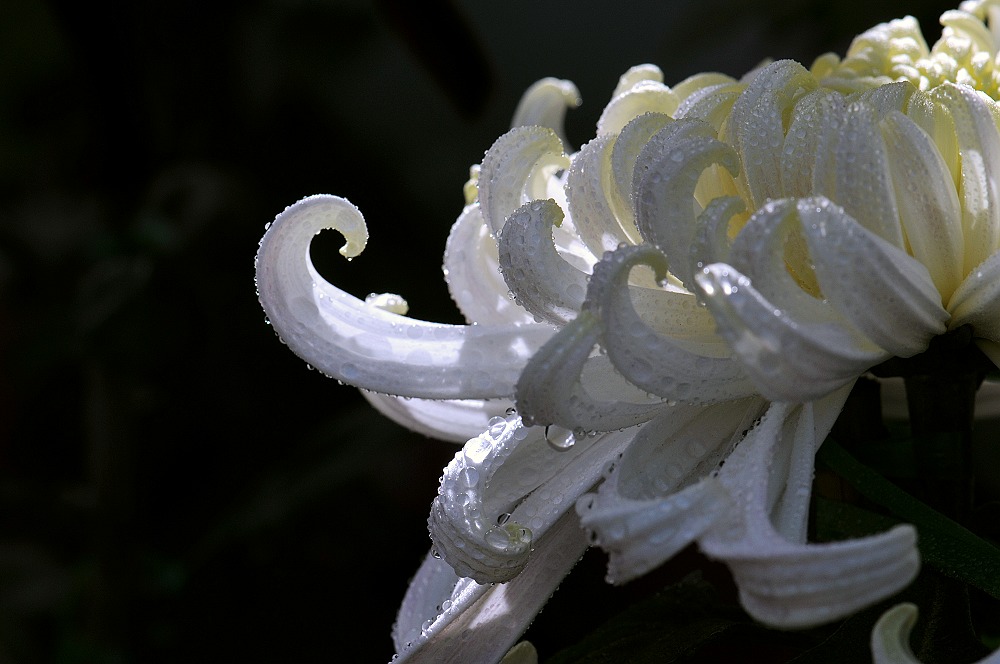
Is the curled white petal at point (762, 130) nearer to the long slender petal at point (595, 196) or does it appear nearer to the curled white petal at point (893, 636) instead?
the long slender petal at point (595, 196)

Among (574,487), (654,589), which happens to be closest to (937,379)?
(574,487)

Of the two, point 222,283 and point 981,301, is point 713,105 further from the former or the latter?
point 222,283

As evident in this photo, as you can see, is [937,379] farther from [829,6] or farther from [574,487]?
[829,6]

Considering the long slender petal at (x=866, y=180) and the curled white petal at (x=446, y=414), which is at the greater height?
the long slender petal at (x=866, y=180)

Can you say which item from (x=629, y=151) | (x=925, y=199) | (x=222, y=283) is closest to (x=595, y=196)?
(x=629, y=151)

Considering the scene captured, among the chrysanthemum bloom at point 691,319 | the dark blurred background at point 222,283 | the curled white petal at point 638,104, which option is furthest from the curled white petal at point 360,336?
the dark blurred background at point 222,283

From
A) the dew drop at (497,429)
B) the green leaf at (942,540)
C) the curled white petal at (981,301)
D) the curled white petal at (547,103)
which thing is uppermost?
the curled white petal at (547,103)

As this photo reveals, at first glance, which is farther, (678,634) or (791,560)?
(678,634)

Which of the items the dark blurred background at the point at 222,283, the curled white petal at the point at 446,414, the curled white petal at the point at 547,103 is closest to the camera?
the curled white petal at the point at 446,414
